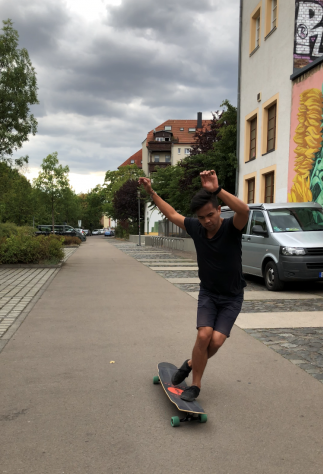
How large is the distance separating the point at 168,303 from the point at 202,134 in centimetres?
1928

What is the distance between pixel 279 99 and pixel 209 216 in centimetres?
1526

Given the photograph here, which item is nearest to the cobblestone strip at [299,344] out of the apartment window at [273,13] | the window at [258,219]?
the window at [258,219]

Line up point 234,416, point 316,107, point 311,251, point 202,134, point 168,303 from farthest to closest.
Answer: point 202,134, point 316,107, point 311,251, point 168,303, point 234,416

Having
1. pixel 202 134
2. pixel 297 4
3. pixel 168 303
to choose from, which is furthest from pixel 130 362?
pixel 202 134

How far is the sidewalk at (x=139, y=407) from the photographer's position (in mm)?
2885

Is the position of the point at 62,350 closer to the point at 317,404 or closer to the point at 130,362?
the point at 130,362

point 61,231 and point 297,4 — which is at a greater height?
point 297,4

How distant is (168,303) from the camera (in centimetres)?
893

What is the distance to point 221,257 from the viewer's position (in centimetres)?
357

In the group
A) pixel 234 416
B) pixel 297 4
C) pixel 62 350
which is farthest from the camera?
pixel 297 4

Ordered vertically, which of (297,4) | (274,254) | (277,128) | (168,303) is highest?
(297,4)

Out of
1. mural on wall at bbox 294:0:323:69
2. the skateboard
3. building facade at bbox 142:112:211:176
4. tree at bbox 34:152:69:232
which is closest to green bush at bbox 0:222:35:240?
mural on wall at bbox 294:0:323:69

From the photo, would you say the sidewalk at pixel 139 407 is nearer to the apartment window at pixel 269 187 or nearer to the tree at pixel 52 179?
the apartment window at pixel 269 187

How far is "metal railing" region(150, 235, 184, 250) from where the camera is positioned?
28.5 metres
